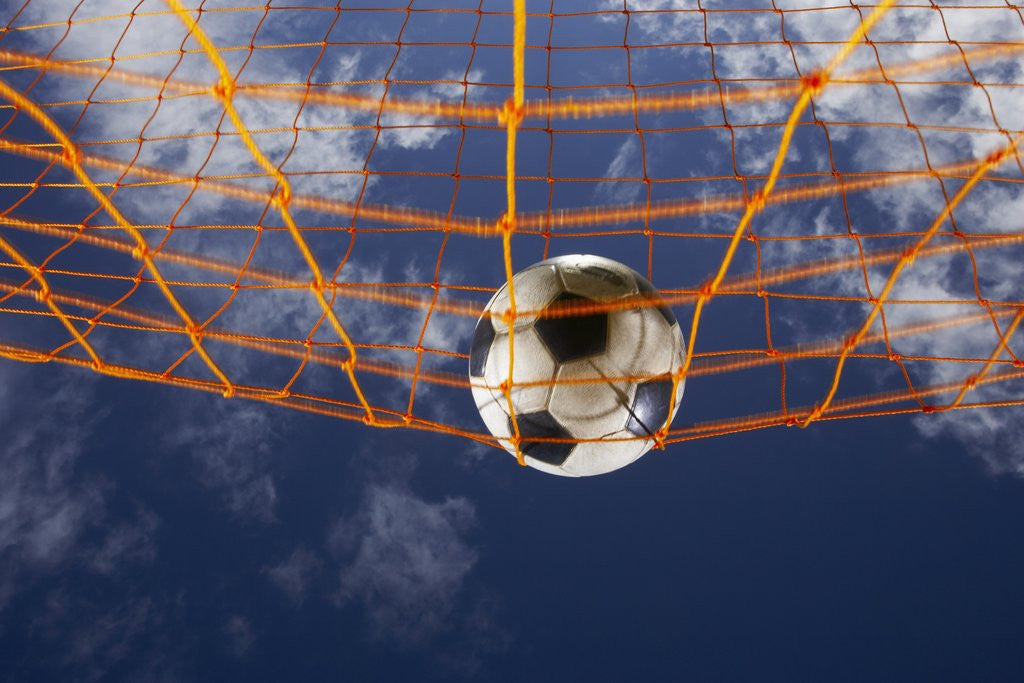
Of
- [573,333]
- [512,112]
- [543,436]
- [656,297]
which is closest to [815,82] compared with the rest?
[512,112]

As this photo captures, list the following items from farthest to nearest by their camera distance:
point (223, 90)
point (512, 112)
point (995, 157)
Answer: point (995, 157) < point (223, 90) < point (512, 112)

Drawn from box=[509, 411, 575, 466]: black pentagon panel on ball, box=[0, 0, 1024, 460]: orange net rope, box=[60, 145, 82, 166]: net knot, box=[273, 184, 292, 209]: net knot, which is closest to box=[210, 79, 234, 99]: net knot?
box=[273, 184, 292, 209]: net knot

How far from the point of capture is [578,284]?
302cm

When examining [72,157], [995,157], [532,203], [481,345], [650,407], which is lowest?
[532,203]

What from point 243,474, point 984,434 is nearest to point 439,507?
point 243,474

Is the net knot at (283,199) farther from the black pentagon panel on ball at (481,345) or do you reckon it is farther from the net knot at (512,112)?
the net knot at (512,112)

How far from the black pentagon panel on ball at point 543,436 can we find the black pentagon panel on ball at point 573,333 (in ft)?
0.78

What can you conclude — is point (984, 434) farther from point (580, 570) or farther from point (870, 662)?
point (580, 570)

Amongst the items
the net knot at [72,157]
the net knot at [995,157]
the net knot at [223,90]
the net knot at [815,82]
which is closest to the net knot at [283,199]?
the net knot at [223,90]

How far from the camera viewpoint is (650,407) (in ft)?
9.71

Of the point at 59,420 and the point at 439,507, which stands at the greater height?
the point at 59,420

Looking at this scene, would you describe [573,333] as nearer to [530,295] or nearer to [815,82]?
[530,295]

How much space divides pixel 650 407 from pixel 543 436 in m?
0.42

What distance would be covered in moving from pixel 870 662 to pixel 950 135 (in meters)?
5.91
